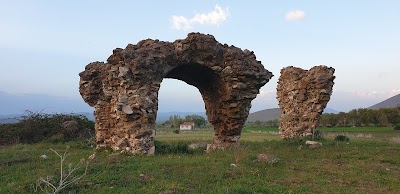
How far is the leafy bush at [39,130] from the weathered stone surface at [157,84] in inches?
321

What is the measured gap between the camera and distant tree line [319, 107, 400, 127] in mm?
62406

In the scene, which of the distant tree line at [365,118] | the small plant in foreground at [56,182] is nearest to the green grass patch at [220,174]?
the small plant in foreground at [56,182]

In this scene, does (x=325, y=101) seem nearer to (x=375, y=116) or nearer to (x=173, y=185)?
(x=173, y=185)

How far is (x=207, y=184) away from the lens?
950cm

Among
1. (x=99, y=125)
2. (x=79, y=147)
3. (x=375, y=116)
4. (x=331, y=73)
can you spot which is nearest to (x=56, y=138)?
(x=79, y=147)

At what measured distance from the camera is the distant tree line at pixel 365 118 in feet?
205

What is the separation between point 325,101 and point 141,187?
16.8 meters

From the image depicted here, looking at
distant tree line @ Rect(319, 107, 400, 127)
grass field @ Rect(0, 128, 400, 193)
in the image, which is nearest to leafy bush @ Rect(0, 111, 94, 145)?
grass field @ Rect(0, 128, 400, 193)

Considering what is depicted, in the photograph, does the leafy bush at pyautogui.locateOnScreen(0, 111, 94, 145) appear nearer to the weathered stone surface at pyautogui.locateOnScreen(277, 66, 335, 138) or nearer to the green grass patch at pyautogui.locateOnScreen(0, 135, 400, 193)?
the green grass patch at pyautogui.locateOnScreen(0, 135, 400, 193)

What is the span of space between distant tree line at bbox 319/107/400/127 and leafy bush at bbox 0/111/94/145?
171 feet

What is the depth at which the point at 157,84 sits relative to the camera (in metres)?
15.9

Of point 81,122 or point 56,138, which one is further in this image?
point 81,122

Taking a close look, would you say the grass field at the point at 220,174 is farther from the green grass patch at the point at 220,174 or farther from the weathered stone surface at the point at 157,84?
the weathered stone surface at the point at 157,84

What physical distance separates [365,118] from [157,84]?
59.3 meters
